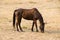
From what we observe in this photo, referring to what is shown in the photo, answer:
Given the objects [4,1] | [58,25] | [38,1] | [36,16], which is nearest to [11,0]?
[4,1]

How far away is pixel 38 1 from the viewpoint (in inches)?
1217

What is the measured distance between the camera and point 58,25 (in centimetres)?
1596

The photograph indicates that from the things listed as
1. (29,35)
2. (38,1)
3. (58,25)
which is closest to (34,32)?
(29,35)

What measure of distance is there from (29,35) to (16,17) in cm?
156

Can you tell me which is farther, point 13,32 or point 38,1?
point 38,1

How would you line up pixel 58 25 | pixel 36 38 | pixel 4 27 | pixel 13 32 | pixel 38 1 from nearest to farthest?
pixel 36 38, pixel 13 32, pixel 4 27, pixel 58 25, pixel 38 1

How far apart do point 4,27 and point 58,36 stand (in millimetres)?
3497

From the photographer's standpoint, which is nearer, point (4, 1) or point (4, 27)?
point (4, 27)

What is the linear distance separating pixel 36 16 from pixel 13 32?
1370mm

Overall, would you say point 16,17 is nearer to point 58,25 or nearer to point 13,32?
point 13,32

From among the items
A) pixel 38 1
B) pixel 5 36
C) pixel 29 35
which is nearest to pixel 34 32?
pixel 29 35

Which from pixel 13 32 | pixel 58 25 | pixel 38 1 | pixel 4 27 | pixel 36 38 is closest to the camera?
pixel 36 38

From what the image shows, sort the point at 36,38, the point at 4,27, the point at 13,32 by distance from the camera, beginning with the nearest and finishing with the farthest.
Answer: the point at 36,38 → the point at 13,32 → the point at 4,27

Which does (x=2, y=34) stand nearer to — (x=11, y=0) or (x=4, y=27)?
(x=4, y=27)
